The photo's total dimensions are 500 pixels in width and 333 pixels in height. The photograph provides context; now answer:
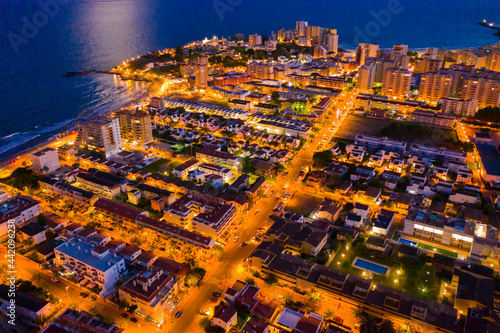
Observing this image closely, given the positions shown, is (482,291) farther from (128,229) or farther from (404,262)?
(128,229)

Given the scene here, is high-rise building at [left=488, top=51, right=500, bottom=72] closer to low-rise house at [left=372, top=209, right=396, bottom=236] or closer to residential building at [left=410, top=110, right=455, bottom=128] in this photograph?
residential building at [left=410, top=110, right=455, bottom=128]

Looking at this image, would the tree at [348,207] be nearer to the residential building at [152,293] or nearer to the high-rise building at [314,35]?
the residential building at [152,293]

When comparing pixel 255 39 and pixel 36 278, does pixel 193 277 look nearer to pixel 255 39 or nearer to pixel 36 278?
pixel 36 278

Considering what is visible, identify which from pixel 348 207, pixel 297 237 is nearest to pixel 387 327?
pixel 297 237

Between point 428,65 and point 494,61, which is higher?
point 494,61

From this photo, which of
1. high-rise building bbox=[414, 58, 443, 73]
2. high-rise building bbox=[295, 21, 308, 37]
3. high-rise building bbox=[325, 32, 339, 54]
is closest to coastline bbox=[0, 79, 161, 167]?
high-rise building bbox=[325, 32, 339, 54]

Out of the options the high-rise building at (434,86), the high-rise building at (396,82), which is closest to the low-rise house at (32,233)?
the high-rise building at (396,82)

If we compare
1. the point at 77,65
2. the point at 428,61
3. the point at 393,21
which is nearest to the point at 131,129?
the point at 77,65
